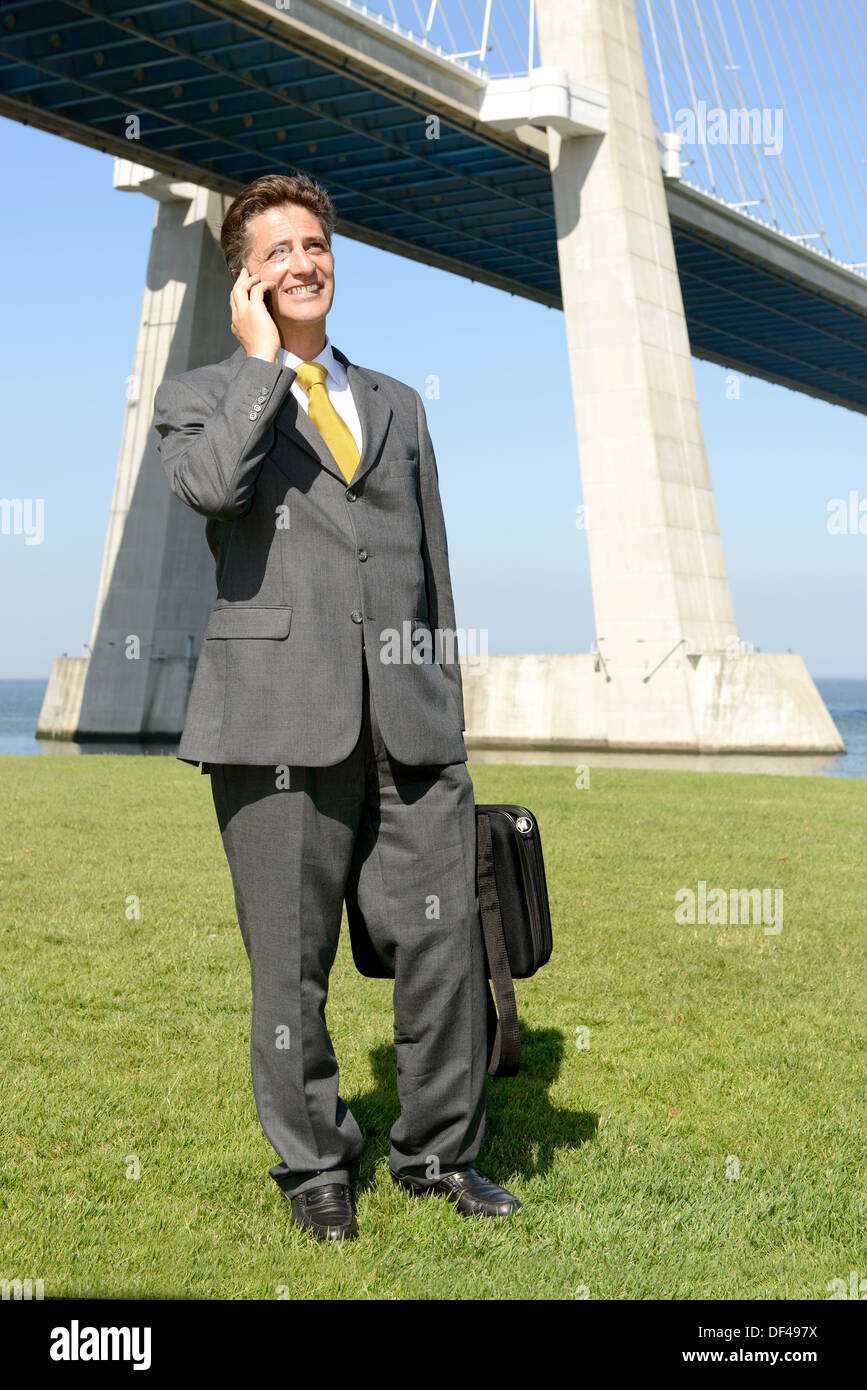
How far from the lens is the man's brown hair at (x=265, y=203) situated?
11.0 ft

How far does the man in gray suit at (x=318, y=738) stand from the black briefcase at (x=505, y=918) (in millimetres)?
68

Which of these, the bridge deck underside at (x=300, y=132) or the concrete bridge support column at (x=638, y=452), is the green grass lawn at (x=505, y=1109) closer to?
the concrete bridge support column at (x=638, y=452)

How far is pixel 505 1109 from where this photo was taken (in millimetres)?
4027

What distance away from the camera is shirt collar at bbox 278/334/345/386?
11.2 ft

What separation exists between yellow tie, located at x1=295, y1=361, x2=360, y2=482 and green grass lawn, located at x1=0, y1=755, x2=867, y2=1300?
6.00 feet

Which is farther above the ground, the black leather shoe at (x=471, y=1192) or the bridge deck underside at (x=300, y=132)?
the bridge deck underside at (x=300, y=132)

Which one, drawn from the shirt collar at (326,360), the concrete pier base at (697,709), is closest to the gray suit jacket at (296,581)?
the shirt collar at (326,360)

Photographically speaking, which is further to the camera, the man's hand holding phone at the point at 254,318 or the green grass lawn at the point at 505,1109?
the man's hand holding phone at the point at 254,318

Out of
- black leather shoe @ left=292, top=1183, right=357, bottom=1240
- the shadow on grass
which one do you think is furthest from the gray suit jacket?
the shadow on grass

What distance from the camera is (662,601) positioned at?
27.3 metres

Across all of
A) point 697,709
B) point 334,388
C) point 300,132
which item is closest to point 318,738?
point 334,388

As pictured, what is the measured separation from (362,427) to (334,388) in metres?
0.18

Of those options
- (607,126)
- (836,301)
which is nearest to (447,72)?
(607,126)

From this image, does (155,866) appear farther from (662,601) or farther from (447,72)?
(447,72)
